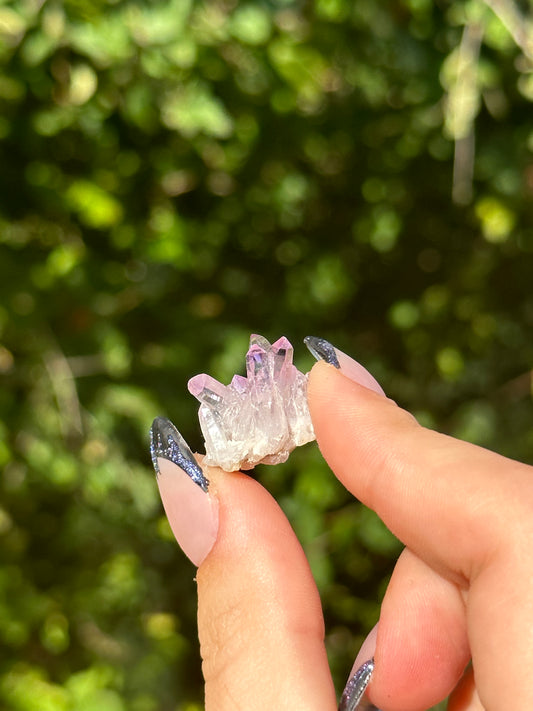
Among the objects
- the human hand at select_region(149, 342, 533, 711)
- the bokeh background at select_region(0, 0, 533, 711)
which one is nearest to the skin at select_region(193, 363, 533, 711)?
the human hand at select_region(149, 342, 533, 711)

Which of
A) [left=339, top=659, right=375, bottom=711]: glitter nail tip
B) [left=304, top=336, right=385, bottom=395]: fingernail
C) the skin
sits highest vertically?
[left=304, top=336, right=385, bottom=395]: fingernail

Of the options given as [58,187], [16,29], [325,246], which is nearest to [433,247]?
[325,246]

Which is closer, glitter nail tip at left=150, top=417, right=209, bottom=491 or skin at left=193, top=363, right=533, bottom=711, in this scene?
skin at left=193, top=363, right=533, bottom=711

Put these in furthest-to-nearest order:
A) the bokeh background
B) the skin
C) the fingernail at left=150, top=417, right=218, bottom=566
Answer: the bokeh background → the fingernail at left=150, top=417, right=218, bottom=566 → the skin

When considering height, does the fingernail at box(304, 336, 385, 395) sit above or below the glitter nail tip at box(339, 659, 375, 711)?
above

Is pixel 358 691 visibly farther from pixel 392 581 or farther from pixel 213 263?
pixel 213 263

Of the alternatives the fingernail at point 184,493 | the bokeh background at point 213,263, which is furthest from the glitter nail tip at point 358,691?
the bokeh background at point 213,263

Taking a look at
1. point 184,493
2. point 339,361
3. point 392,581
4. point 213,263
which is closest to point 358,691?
point 392,581

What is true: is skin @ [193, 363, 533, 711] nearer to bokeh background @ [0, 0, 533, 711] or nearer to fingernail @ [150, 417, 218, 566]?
fingernail @ [150, 417, 218, 566]

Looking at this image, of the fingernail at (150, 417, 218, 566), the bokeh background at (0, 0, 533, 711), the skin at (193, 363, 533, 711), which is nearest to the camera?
the skin at (193, 363, 533, 711)
